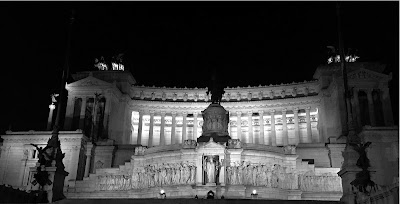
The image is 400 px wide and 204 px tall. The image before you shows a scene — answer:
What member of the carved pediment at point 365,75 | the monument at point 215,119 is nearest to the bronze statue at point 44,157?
the monument at point 215,119

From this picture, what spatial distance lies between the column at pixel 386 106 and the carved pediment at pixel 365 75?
7.45ft

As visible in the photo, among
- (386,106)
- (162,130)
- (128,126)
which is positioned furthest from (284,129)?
(128,126)

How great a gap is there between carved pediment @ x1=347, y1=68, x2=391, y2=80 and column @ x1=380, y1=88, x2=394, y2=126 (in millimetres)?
2272

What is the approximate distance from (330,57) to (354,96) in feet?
48.0

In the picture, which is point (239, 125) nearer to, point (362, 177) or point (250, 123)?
point (250, 123)

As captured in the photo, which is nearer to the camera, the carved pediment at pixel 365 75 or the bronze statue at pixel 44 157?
the bronze statue at pixel 44 157

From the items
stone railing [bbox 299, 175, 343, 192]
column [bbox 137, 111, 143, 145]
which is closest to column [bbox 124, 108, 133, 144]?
column [bbox 137, 111, 143, 145]

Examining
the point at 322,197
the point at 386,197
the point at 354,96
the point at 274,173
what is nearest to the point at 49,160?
the point at 386,197

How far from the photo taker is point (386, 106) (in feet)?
232

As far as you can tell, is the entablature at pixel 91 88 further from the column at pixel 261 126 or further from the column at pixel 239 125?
the column at pixel 261 126

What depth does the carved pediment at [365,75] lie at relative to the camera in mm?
71625

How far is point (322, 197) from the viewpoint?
44.6 meters

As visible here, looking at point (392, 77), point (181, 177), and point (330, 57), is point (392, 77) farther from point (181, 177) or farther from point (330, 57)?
point (181, 177)

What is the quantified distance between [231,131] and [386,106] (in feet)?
96.1
